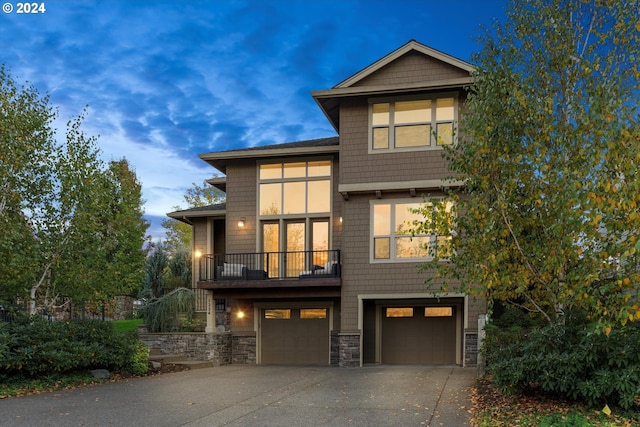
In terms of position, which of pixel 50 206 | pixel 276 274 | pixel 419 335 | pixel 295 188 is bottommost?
pixel 419 335

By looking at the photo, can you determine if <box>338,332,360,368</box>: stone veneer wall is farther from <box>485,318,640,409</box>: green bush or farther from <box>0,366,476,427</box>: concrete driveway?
<box>485,318,640,409</box>: green bush

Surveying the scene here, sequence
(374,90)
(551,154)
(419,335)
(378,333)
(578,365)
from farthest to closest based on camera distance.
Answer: (378,333) < (419,335) < (374,90) < (551,154) < (578,365)

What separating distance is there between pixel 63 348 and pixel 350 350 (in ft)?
24.2

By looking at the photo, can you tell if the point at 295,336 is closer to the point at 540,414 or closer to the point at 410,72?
the point at 410,72

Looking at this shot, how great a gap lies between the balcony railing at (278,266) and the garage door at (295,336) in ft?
4.65

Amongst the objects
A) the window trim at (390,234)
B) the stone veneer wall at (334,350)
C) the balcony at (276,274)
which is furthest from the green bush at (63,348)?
the window trim at (390,234)

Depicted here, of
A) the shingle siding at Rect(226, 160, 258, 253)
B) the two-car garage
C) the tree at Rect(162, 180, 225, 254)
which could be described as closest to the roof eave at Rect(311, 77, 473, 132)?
the shingle siding at Rect(226, 160, 258, 253)

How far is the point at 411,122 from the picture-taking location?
15.7 metres

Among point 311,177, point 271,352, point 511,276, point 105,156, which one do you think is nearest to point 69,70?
point 105,156

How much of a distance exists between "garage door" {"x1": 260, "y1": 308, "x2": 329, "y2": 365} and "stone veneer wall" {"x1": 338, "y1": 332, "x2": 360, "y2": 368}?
1793 mm

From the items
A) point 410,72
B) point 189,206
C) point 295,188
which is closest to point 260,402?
point 295,188

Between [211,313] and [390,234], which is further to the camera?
[211,313]

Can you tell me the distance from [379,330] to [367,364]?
1.09 meters

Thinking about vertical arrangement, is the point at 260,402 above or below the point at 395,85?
below
